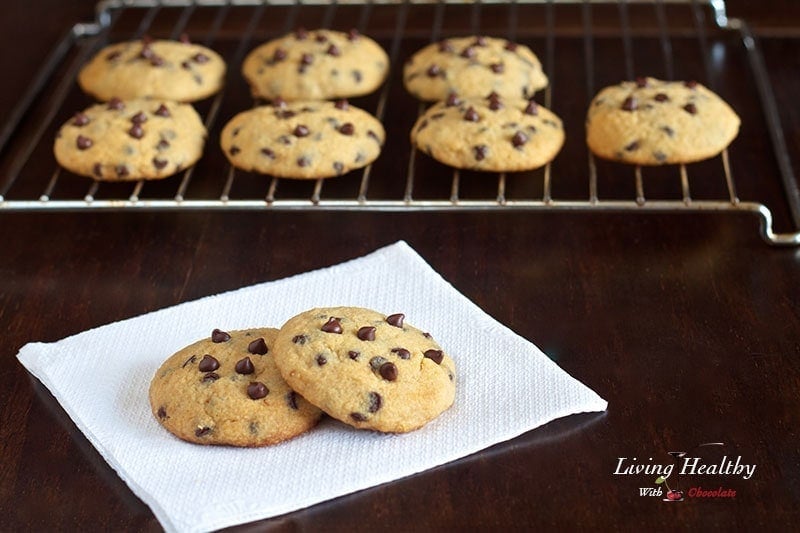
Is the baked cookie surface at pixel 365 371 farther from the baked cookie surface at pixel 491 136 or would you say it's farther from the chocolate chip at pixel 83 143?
the chocolate chip at pixel 83 143

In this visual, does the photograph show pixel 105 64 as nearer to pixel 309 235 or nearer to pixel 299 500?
pixel 309 235

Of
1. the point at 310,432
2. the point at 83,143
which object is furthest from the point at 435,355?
the point at 83,143

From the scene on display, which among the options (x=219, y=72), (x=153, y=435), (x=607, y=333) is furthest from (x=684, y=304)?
(x=219, y=72)

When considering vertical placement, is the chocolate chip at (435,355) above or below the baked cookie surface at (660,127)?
above

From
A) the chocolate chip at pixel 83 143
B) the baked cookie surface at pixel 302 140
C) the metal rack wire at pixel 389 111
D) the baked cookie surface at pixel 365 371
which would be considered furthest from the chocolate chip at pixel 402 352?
the chocolate chip at pixel 83 143

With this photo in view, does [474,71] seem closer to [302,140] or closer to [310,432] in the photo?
[302,140]
